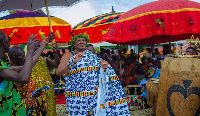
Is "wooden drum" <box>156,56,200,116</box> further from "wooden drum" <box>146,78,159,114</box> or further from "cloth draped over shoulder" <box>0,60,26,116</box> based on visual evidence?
"cloth draped over shoulder" <box>0,60,26,116</box>

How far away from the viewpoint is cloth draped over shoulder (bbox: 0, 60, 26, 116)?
6.30 ft

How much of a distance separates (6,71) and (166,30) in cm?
335

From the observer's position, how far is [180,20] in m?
4.37

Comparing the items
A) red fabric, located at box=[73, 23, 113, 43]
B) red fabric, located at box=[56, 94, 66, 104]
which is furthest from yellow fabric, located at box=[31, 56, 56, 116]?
red fabric, located at box=[73, 23, 113, 43]

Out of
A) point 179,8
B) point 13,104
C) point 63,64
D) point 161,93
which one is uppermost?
point 179,8

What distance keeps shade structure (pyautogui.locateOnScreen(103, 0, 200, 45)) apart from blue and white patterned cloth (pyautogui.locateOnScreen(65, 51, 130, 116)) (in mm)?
1527

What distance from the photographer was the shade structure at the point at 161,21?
4.35 metres

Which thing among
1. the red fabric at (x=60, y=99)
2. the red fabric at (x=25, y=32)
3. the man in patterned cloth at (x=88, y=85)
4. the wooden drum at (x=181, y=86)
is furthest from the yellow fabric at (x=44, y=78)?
the red fabric at (x=60, y=99)

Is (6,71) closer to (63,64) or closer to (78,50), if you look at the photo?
(63,64)

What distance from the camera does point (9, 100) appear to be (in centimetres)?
197

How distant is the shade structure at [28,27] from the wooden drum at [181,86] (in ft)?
11.1

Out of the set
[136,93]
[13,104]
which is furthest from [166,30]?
[13,104]

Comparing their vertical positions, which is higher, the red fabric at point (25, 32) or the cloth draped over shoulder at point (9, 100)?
the red fabric at point (25, 32)

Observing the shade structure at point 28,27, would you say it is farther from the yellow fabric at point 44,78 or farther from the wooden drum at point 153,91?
the wooden drum at point 153,91
